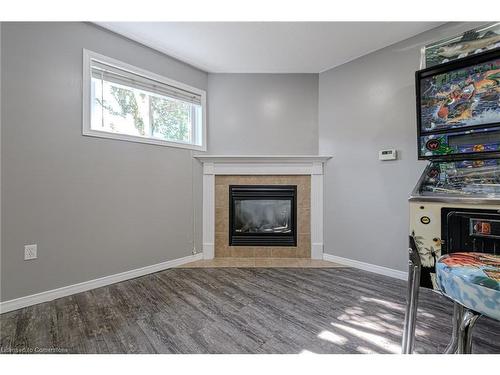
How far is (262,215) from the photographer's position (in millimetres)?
3035

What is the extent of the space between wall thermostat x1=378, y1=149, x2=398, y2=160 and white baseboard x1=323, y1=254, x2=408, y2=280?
3.71ft

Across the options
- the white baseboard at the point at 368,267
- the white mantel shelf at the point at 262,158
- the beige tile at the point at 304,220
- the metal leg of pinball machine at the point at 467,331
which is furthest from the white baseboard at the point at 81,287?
the metal leg of pinball machine at the point at 467,331

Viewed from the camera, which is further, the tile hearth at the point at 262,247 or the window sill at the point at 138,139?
the tile hearth at the point at 262,247

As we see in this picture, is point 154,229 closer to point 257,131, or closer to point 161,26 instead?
point 257,131

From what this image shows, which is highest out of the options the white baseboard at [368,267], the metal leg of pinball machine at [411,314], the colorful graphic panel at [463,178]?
the colorful graphic panel at [463,178]

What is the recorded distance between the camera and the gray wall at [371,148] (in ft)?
7.33

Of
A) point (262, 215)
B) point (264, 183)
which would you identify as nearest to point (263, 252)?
point (262, 215)

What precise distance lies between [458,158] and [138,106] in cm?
281

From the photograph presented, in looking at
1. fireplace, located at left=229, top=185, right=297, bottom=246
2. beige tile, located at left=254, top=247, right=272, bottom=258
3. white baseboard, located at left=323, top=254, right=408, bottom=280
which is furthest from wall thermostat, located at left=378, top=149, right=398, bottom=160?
beige tile, located at left=254, top=247, right=272, bottom=258

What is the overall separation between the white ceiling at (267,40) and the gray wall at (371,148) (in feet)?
0.64

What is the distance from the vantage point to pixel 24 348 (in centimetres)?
126

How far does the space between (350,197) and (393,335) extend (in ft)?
5.04

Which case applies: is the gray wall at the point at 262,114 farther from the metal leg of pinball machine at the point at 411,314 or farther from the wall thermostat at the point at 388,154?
the metal leg of pinball machine at the point at 411,314

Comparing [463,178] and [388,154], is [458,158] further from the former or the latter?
[388,154]
